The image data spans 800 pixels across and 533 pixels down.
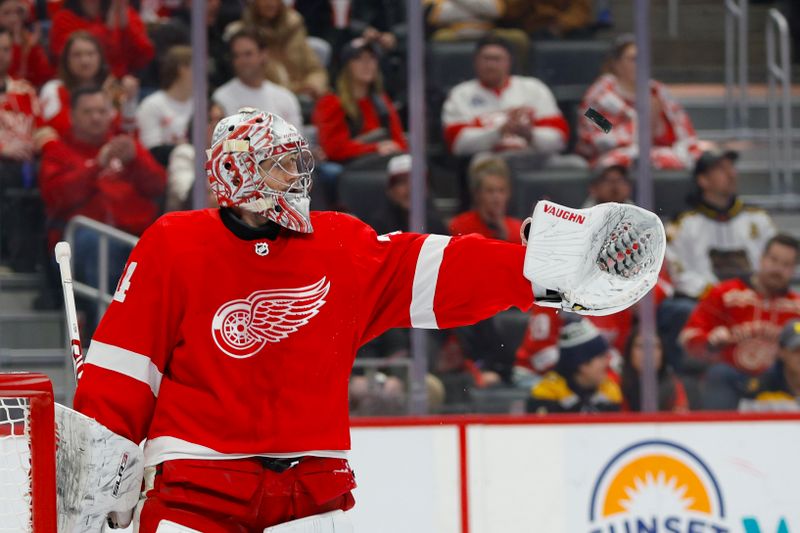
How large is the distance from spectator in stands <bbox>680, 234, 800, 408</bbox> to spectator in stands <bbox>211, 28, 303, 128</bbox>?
56.9 inches

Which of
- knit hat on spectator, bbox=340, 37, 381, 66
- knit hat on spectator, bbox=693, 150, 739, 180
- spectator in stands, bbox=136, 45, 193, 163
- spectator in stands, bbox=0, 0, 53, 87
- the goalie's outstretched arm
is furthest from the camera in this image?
knit hat on spectator, bbox=693, 150, 739, 180

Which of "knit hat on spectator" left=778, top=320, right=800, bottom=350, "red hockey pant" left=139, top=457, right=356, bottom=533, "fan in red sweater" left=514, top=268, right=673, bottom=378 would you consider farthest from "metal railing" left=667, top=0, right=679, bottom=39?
"red hockey pant" left=139, top=457, right=356, bottom=533

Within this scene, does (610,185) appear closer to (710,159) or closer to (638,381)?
(710,159)

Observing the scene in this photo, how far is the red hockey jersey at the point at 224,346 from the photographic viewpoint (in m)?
2.51

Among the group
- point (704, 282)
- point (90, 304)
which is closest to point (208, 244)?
point (90, 304)

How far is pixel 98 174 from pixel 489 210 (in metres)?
1.22

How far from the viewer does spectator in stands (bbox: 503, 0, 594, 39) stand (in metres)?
4.84

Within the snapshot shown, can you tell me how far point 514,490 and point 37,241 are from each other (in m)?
1.62

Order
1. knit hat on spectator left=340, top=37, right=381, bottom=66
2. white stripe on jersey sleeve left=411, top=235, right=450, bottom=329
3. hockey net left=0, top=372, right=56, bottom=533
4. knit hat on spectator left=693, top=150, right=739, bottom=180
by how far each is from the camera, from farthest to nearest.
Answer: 1. knit hat on spectator left=693, top=150, right=739, bottom=180
2. knit hat on spectator left=340, top=37, right=381, bottom=66
3. white stripe on jersey sleeve left=411, top=235, right=450, bottom=329
4. hockey net left=0, top=372, right=56, bottom=533

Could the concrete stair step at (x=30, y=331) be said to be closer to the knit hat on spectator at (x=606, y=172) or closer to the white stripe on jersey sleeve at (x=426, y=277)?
the knit hat on spectator at (x=606, y=172)

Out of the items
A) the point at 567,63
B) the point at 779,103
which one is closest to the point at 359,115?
the point at 567,63

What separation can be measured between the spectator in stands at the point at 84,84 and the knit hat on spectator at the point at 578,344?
1507mm

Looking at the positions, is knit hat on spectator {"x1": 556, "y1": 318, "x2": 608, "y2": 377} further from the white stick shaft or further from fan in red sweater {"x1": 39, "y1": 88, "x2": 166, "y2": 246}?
the white stick shaft

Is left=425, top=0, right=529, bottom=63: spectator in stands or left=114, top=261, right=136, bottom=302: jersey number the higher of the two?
left=425, top=0, right=529, bottom=63: spectator in stands
